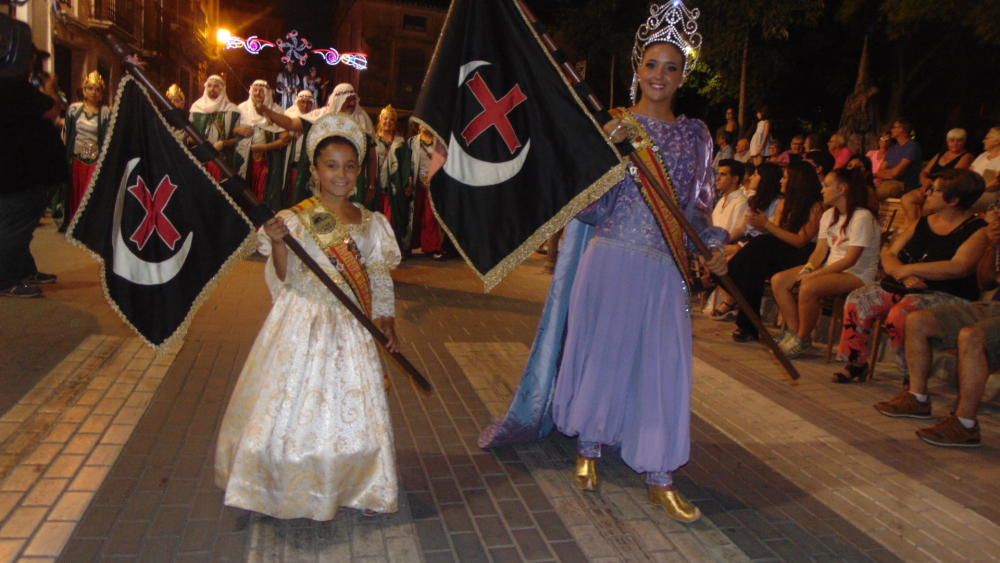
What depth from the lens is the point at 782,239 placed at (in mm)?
8023

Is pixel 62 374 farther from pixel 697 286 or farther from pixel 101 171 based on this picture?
pixel 697 286

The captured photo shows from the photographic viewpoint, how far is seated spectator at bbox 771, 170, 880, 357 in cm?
710

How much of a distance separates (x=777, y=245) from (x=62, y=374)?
21.3 feet

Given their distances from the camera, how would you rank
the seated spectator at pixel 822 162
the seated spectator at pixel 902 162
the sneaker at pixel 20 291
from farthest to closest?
the seated spectator at pixel 902 162 → the seated spectator at pixel 822 162 → the sneaker at pixel 20 291

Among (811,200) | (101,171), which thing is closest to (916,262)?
(811,200)

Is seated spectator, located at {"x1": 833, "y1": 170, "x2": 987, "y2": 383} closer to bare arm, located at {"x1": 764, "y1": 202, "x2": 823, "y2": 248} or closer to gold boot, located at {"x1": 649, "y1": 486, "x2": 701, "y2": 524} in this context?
bare arm, located at {"x1": 764, "y1": 202, "x2": 823, "y2": 248}

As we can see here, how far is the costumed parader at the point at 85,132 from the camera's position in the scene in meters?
10.8

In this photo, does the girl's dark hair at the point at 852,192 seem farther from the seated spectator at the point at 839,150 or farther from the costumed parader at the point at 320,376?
the seated spectator at the point at 839,150

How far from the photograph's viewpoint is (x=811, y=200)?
8.03 metres

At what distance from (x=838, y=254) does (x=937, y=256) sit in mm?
1323

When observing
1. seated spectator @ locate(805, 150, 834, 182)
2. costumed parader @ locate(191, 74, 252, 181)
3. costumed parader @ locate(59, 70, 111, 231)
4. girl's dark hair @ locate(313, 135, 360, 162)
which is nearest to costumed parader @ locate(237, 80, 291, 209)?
costumed parader @ locate(191, 74, 252, 181)

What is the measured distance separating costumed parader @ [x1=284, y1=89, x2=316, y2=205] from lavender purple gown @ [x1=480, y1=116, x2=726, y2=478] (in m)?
7.11

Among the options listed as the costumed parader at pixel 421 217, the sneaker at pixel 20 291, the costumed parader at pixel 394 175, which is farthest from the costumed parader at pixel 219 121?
the sneaker at pixel 20 291

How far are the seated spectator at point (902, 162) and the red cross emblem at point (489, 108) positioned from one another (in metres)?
9.02
